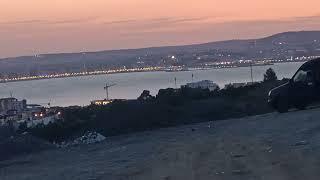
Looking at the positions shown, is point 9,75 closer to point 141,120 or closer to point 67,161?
point 141,120

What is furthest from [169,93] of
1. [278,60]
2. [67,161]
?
[278,60]

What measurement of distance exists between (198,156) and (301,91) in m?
10.7

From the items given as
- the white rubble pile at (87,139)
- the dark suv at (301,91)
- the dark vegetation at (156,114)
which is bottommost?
the white rubble pile at (87,139)

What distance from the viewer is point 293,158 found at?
1297 cm

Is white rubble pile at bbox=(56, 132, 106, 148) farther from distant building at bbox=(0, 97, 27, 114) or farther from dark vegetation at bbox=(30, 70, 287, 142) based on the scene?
distant building at bbox=(0, 97, 27, 114)

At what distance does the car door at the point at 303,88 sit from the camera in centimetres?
2445

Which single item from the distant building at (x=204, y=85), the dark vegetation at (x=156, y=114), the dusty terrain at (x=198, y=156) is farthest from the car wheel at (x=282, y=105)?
the distant building at (x=204, y=85)

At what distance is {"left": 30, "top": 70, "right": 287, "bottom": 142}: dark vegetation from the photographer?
25.7 metres

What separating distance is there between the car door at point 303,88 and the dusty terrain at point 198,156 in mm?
2460

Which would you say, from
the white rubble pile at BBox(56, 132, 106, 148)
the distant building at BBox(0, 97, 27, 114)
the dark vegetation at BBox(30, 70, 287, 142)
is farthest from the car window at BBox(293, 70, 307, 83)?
the distant building at BBox(0, 97, 27, 114)

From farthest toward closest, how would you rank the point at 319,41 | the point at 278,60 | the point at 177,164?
the point at 278,60, the point at 319,41, the point at 177,164

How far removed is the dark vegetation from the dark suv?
10.9 feet

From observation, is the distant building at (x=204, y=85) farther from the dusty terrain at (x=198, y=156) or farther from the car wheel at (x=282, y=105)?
the dusty terrain at (x=198, y=156)

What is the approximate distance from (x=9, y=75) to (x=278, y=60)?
39.9m
